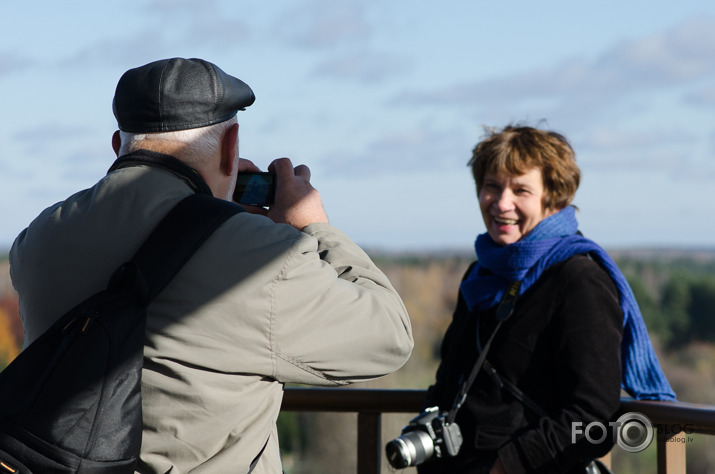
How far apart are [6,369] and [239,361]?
0.35m

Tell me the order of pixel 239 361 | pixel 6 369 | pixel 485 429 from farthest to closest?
1. pixel 485 429
2. pixel 239 361
3. pixel 6 369

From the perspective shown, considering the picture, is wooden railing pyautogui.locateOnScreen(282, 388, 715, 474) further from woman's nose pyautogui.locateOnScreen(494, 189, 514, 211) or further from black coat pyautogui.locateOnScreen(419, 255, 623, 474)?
woman's nose pyautogui.locateOnScreen(494, 189, 514, 211)

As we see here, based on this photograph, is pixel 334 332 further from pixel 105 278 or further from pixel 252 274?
pixel 105 278

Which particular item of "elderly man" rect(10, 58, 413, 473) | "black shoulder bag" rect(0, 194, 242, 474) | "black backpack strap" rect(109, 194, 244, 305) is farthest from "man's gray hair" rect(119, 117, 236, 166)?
"black shoulder bag" rect(0, 194, 242, 474)

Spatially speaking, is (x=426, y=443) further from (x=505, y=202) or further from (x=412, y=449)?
(x=505, y=202)

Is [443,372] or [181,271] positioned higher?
[181,271]

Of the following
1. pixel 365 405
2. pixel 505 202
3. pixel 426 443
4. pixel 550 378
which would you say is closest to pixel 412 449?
pixel 426 443

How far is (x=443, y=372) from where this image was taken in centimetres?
254

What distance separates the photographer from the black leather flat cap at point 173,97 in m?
1.39

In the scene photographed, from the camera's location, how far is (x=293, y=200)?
1.58m

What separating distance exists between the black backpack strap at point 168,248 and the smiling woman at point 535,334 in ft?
4.07

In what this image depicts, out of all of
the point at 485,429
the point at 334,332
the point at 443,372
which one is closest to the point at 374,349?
the point at 334,332

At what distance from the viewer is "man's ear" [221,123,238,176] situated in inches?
57.8

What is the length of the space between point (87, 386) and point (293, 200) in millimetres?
581
